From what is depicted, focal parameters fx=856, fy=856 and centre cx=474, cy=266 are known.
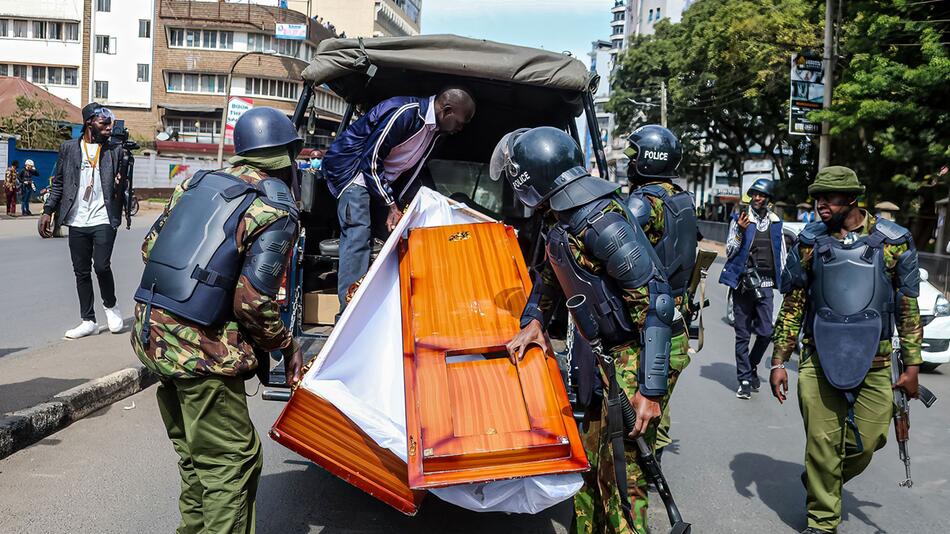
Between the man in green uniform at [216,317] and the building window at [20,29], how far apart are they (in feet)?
221

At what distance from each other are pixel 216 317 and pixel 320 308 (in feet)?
7.42

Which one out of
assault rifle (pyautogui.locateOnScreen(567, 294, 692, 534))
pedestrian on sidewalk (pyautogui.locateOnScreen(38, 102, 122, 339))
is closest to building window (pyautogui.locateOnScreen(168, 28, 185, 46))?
pedestrian on sidewalk (pyautogui.locateOnScreen(38, 102, 122, 339))

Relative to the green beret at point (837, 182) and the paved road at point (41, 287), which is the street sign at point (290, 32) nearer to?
the paved road at point (41, 287)

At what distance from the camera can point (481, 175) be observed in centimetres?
723

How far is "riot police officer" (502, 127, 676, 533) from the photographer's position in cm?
319

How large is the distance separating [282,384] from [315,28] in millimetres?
63102

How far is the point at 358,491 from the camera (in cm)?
495

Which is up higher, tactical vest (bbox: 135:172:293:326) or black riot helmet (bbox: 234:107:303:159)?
black riot helmet (bbox: 234:107:303:159)

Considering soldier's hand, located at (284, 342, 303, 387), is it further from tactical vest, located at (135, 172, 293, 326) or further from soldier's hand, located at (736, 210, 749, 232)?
soldier's hand, located at (736, 210, 749, 232)

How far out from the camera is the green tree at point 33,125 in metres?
33.6

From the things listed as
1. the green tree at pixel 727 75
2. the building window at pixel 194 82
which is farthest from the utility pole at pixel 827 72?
the building window at pixel 194 82

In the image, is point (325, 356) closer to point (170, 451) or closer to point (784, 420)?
point (170, 451)

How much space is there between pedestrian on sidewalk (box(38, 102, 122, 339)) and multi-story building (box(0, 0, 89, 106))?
59.4 metres

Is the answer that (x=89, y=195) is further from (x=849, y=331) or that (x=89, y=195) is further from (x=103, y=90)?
(x=103, y=90)
